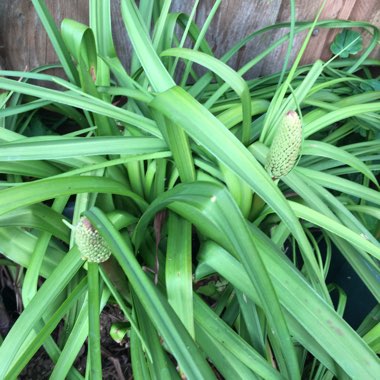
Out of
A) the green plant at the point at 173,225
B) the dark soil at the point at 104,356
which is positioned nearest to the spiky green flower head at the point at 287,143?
the green plant at the point at 173,225

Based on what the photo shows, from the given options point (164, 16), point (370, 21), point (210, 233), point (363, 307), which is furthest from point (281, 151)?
point (370, 21)

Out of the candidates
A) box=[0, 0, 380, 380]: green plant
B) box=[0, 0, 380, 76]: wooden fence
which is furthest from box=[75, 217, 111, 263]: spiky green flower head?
box=[0, 0, 380, 76]: wooden fence

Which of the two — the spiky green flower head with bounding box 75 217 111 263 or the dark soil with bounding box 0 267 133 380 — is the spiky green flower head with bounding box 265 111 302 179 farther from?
the dark soil with bounding box 0 267 133 380

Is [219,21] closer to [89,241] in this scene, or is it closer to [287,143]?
[287,143]

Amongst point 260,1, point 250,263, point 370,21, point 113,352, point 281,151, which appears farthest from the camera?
point 370,21

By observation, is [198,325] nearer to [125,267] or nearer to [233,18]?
[125,267]

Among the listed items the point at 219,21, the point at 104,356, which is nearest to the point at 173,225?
the point at 104,356
